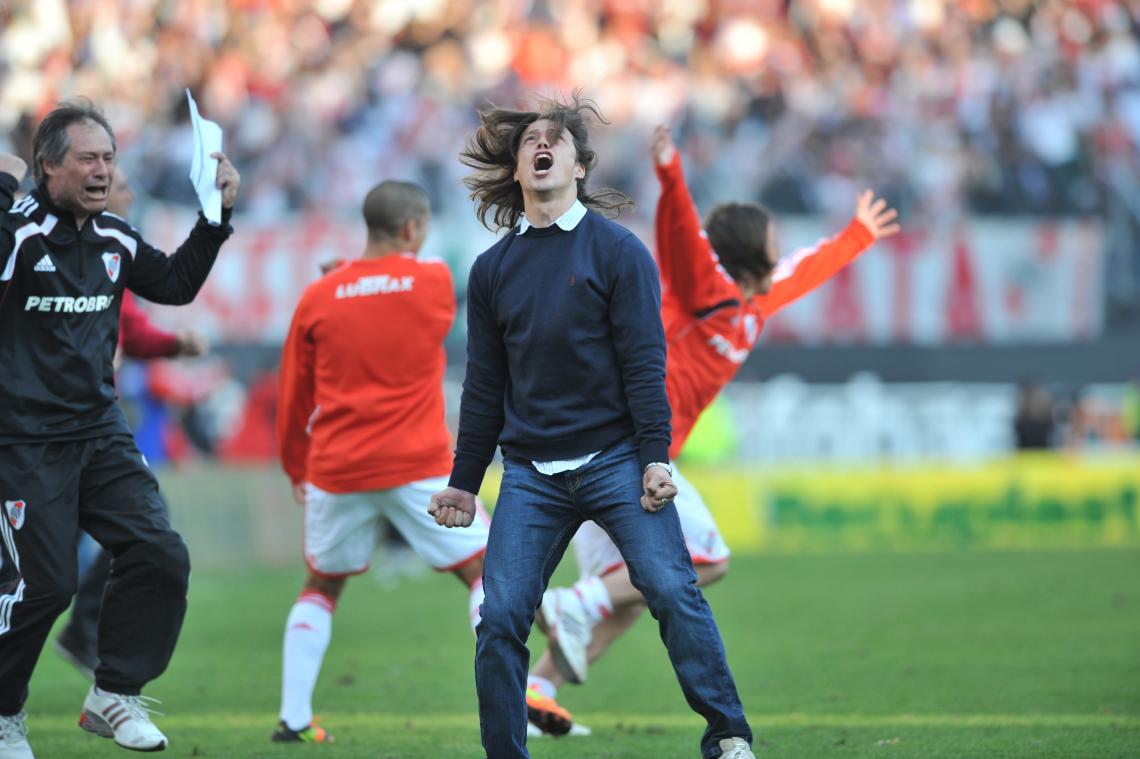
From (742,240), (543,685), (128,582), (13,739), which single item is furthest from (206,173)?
(543,685)

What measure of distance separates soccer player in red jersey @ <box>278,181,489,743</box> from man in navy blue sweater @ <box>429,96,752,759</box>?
66.3 inches

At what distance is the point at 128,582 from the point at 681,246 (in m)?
2.60

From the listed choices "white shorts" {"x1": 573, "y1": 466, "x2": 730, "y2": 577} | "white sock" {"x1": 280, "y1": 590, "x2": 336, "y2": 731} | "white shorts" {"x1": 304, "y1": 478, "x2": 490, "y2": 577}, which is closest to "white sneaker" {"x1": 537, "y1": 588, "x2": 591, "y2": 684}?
"white shorts" {"x1": 573, "y1": 466, "x2": 730, "y2": 577}

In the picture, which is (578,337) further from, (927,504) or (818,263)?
(927,504)

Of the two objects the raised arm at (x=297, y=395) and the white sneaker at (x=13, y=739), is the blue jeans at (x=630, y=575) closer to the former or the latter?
the white sneaker at (x=13, y=739)

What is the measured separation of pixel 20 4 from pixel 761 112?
10.4m

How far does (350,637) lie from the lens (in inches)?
461

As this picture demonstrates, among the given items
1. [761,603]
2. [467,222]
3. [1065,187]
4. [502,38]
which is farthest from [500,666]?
[502,38]

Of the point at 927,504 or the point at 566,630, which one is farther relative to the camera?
the point at 927,504

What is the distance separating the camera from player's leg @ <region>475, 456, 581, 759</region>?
5.41 m

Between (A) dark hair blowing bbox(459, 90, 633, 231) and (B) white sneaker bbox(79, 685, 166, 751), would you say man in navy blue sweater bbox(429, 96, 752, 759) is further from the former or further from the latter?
(B) white sneaker bbox(79, 685, 166, 751)

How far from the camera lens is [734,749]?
17.7 feet

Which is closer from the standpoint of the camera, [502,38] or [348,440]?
[348,440]

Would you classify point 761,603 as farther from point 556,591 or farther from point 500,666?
point 500,666
